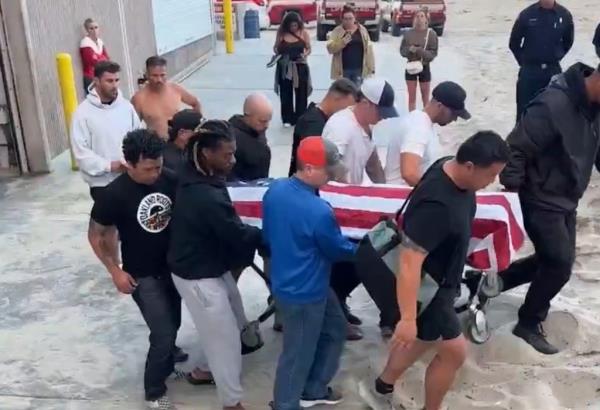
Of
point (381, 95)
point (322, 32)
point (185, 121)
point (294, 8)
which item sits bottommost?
point (322, 32)

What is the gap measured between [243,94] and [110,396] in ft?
28.1

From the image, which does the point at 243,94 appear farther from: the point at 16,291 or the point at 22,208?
the point at 16,291

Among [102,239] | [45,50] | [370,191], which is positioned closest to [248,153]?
[370,191]

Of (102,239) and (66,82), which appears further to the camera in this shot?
(66,82)

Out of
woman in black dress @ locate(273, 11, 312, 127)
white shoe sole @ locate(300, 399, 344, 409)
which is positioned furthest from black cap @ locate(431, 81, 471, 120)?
woman in black dress @ locate(273, 11, 312, 127)

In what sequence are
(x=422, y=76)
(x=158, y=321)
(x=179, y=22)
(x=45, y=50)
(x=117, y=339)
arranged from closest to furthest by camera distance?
(x=158, y=321)
(x=117, y=339)
(x=45, y=50)
(x=422, y=76)
(x=179, y=22)

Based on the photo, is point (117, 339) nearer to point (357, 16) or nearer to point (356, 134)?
point (356, 134)

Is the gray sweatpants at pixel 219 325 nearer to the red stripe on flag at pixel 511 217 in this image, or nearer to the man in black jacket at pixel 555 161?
the red stripe on flag at pixel 511 217

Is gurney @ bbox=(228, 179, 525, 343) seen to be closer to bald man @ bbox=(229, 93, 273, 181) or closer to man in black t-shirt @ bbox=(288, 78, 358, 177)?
bald man @ bbox=(229, 93, 273, 181)

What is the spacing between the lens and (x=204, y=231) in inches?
154

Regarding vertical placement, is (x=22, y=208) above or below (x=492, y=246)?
below

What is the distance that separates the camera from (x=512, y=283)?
5.17 meters

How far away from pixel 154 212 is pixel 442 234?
1497 mm

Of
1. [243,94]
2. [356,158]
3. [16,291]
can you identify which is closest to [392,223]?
[356,158]
